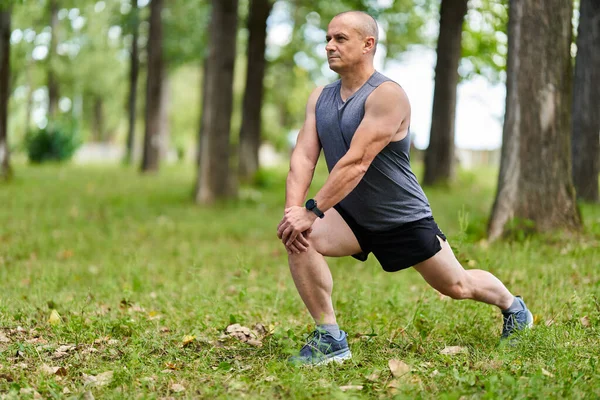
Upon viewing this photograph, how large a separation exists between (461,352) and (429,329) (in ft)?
1.82

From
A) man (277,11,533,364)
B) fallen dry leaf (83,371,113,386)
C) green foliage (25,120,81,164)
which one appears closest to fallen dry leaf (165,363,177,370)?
fallen dry leaf (83,371,113,386)

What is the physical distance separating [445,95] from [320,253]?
13654mm

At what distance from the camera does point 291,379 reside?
396 cm

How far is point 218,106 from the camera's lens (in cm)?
1448

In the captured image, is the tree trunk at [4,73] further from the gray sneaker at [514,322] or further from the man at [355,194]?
the gray sneaker at [514,322]

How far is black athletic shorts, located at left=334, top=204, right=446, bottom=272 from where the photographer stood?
4344 millimetres

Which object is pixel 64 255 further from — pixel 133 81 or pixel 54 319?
pixel 133 81

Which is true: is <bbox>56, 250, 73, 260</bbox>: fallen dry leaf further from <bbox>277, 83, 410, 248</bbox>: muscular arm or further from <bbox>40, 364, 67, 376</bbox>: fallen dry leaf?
<bbox>277, 83, 410, 248</bbox>: muscular arm

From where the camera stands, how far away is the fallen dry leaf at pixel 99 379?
4059mm

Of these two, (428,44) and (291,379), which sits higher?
(428,44)

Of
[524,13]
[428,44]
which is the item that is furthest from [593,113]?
[428,44]

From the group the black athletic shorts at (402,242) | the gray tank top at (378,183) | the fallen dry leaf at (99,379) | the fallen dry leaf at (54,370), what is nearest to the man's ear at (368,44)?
the gray tank top at (378,183)

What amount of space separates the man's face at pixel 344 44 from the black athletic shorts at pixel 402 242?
2.79 feet

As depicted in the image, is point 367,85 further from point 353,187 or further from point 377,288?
point 377,288
